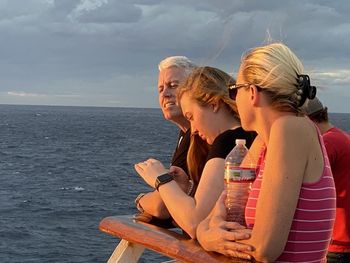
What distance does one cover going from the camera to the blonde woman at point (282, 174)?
7.14ft

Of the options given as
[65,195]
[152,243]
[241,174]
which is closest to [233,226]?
[241,174]

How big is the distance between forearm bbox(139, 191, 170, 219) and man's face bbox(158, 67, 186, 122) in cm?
89

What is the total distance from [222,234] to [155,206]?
0.85 meters

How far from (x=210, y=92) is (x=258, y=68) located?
631 millimetres

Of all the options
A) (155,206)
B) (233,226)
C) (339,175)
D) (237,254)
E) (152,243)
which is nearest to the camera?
(237,254)

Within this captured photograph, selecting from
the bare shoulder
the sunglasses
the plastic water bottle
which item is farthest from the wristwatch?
the bare shoulder

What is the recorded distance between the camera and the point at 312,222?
2254 mm

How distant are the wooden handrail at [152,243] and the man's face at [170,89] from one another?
109cm

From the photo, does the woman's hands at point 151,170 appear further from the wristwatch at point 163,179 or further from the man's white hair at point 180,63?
the man's white hair at point 180,63

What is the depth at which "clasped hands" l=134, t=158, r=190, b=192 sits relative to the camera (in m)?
3.03

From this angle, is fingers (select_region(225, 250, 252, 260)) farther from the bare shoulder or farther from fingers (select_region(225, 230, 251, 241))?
the bare shoulder

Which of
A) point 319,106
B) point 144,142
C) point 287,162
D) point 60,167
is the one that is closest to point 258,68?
point 287,162

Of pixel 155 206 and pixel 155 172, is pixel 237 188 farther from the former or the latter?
pixel 155 206

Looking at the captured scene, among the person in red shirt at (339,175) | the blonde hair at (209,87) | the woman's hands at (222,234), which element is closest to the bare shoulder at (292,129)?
the woman's hands at (222,234)
